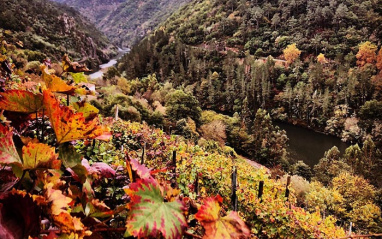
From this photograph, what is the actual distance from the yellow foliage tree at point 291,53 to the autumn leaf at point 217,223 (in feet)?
176

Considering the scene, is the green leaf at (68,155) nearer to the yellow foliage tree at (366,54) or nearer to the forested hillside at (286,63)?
the forested hillside at (286,63)

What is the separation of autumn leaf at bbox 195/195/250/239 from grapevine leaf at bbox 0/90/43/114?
48cm

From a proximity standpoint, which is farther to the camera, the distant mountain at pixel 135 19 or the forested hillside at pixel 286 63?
the distant mountain at pixel 135 19

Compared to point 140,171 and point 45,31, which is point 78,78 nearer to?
point 140,171

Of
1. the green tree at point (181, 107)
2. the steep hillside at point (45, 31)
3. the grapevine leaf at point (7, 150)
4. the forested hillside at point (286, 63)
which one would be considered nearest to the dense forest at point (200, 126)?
the grapevine leaf at point (7, 150)

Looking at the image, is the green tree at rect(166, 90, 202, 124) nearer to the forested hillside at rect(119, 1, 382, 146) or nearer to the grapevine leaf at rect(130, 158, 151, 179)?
the forested hillside at rect(119, 1, 382, 146)

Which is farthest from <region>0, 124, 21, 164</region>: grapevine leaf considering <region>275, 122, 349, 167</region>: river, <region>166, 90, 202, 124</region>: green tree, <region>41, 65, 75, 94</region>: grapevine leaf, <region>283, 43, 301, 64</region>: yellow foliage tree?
<region>283, 43, 301, 64</region>: yellow foliage tree

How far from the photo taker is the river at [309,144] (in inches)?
1145

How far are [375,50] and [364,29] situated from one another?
9.07 m

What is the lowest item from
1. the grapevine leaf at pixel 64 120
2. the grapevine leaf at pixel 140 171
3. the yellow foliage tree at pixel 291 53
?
the yellow foliage tree at pixel 291 53

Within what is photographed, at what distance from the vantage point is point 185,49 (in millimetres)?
56906

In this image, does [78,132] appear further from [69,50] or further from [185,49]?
[69,50]

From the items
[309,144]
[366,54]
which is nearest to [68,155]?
[309,144]

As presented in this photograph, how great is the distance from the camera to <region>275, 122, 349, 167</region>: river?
29.1 metres
